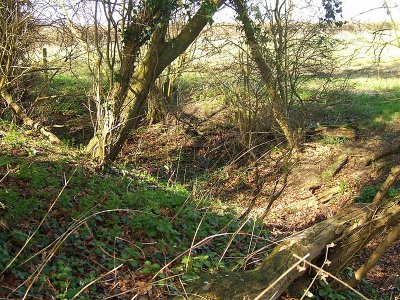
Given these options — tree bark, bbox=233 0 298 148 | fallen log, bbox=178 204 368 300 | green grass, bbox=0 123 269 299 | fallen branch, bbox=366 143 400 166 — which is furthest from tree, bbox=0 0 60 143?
fallen branch, bbox=366 143 400 166

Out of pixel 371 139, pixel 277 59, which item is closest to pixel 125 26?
pixel 277 59

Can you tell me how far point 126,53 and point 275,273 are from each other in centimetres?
566

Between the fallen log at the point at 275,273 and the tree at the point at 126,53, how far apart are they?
452cm

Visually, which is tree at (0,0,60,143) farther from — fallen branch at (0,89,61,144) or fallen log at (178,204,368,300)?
fallen log at (178,204,368,300)

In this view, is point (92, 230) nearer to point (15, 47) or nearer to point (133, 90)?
point (133, 90)

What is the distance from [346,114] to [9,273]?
1202 cm

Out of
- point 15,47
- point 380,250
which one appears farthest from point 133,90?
point 380,250

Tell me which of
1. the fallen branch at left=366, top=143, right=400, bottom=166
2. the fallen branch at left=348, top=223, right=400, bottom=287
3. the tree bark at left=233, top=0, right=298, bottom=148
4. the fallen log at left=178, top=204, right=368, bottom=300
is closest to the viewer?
the fallen log at left=178, top=204, right=368, bottom=300

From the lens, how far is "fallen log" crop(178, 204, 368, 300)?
3760 millimetres

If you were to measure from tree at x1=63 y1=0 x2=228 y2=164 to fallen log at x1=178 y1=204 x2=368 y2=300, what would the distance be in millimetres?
4525

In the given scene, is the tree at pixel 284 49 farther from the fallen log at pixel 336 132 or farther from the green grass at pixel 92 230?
the green grass at pixel 92 230

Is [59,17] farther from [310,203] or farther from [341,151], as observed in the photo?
[341,151]

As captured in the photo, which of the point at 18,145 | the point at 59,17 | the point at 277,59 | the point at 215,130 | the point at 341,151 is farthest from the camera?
the point at 215,130

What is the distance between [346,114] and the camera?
1429cm
